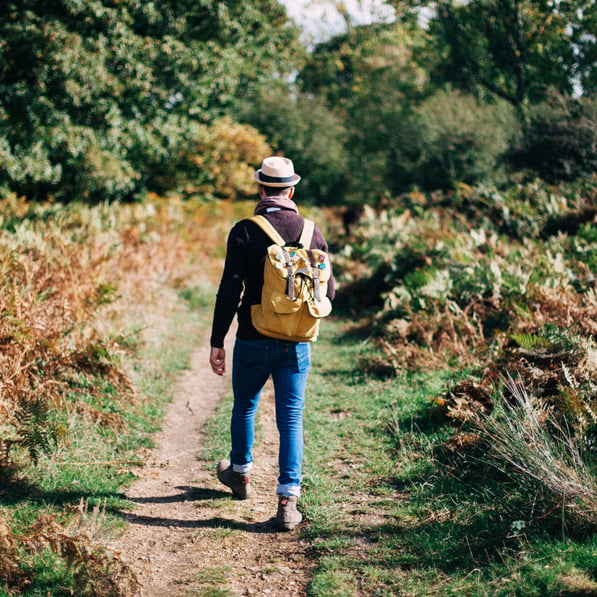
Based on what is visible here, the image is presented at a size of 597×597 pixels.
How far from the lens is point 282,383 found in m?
3.88

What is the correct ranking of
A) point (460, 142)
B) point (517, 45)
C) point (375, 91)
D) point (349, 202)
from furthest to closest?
point (375, 91), point (349, 202), point (517, 45), point (460, 142)

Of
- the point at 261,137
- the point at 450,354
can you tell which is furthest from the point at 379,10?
the point at 450,354

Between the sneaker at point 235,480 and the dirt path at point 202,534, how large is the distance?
61mm

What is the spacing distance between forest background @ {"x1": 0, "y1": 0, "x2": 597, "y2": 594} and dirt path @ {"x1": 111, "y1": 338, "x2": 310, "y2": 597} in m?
0.47

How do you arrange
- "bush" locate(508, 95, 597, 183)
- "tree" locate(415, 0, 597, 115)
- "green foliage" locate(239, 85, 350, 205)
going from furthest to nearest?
"green foliage" locate(239, 85, 350, 205), "tree" locate(415, 0, 597, 115), "bush" locate(508, 95, 597, 183)

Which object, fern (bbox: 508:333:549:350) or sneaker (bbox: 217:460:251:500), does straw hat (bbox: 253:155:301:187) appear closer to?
sneaker (bbox: 217:460:251:500)

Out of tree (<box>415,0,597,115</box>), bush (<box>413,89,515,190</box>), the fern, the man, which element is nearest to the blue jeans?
the man

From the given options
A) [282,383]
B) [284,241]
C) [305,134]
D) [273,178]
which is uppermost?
[305,134]

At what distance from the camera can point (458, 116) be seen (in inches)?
660

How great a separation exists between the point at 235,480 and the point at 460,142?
45.8 feet

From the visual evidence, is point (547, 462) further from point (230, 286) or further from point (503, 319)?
point (503, 319)

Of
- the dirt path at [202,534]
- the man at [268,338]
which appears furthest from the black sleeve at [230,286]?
the dirt path at [202,534]

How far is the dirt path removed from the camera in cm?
337

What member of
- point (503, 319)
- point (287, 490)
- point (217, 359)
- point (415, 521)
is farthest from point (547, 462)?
point (503, 319)
